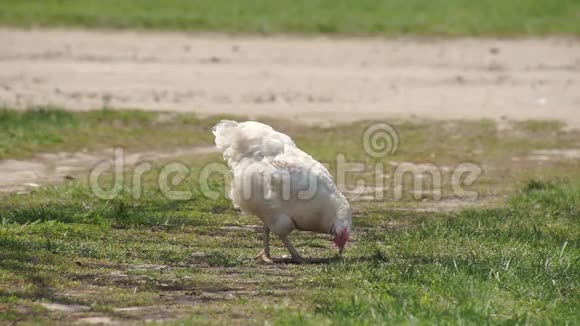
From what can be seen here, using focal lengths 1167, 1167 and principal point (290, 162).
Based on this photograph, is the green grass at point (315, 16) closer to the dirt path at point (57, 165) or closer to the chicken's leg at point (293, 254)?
the dirt path at point (57, 165)

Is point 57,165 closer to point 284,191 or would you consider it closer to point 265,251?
point 265,251

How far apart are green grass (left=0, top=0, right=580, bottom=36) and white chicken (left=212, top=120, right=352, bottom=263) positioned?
41.8ft

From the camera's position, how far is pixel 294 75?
17.8 m

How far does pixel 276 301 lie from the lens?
6.74 m

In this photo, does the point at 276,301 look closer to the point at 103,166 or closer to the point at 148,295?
the point at 148,295

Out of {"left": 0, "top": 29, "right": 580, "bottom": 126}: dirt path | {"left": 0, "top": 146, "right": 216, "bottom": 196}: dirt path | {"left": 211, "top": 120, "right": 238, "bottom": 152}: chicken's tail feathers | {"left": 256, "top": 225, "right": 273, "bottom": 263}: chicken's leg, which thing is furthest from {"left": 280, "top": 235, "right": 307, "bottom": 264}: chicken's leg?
{"left": 0, "top": 29, "right": 580, "bottom": 126}: dirt path

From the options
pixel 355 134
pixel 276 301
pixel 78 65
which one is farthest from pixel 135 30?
pixel 276 301

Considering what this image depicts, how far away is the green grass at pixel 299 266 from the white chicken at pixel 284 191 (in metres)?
0.27

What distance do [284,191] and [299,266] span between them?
0.53 meters

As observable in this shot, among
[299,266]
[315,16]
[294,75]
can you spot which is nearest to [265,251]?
[299,266]

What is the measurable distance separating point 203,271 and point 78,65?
35.6 ft

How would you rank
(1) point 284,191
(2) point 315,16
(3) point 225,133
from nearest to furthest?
(1) point 284,191 → (3) point 225,133 → (2) point 315,16

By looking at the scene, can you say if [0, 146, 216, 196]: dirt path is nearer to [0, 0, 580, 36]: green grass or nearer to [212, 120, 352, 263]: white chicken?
[212, 120, 352, 263]: white chicken

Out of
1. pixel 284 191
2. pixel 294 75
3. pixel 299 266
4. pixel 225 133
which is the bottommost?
pixel 299 266
